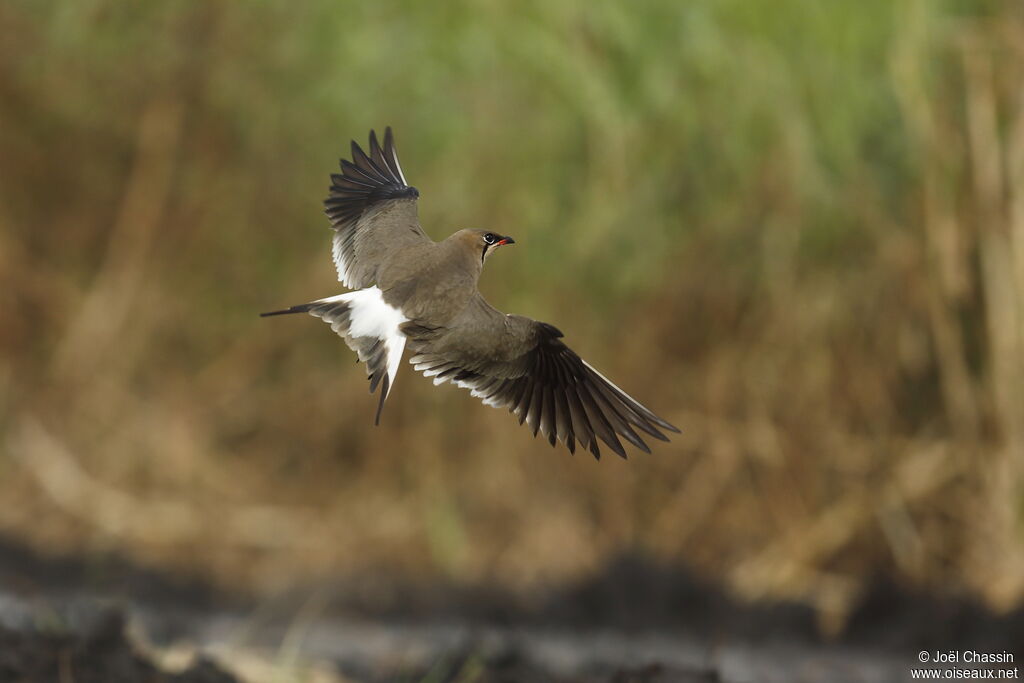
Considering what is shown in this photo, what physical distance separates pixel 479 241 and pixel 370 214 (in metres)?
0.35

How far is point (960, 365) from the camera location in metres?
5.05

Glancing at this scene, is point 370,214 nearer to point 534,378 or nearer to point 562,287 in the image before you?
point 534,378

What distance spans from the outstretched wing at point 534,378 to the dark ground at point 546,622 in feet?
4.95

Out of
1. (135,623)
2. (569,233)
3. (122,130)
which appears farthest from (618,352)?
(122,130)

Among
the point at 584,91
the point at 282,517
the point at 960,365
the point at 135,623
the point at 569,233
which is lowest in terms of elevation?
the point at 135,623

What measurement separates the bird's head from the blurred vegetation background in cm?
355

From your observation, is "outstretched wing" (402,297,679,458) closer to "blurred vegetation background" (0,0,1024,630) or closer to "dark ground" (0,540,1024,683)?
"dark ground" (0,540,1024,683)

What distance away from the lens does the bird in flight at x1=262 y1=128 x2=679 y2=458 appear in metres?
1.71

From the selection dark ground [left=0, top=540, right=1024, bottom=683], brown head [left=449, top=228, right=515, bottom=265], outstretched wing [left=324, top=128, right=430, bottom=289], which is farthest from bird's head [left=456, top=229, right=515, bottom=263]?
dark ground [left=0, top=540, right=1024, bottom=683]

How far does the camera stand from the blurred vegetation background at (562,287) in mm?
5137

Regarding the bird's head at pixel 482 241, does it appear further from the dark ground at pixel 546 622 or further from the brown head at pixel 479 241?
the dark ground at pixel 546 622

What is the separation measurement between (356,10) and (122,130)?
130 cm

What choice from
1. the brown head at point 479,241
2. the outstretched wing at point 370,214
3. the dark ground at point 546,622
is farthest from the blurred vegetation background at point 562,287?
the brown head at point 479,241

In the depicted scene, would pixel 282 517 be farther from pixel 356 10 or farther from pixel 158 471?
pixel 356 10
